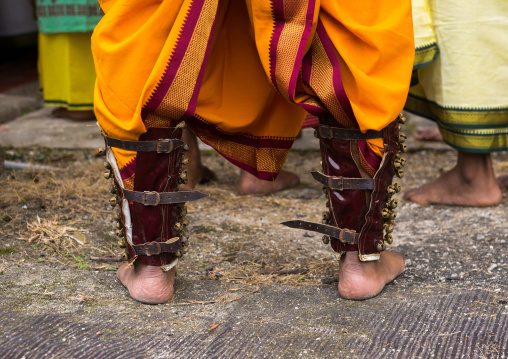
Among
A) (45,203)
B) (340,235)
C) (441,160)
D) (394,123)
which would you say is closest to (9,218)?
(45,203)

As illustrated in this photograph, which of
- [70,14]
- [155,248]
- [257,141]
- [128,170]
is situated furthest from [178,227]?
[70,14]

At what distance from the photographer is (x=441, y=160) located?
137 inches

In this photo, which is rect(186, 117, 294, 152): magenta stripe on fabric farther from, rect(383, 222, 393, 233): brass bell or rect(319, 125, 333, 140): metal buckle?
rect(383, 222, 393, 233): brass bell

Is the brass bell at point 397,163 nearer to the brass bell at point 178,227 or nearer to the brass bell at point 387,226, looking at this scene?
the brass bell at point 387,226

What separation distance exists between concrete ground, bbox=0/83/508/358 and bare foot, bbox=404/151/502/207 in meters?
0.05

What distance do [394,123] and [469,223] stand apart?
3.21 ft

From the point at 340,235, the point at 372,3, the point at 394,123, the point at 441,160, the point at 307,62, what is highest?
the point at 372,3

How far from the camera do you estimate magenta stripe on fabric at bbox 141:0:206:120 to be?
1549 mm

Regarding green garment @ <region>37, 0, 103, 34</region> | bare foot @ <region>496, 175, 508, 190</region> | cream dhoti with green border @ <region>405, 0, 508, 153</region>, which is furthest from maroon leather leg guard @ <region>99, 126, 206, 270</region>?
green garment @ <region>37, 0, 103, 34</region>

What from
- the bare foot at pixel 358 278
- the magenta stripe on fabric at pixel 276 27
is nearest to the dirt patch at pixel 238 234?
the bare foot at pixel 358 278

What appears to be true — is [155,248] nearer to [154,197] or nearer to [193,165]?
[154,197]

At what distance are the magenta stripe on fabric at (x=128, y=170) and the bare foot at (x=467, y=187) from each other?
156 centimetres

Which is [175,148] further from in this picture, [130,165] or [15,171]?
[15,171]

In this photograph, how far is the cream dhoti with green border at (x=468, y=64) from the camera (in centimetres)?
251
